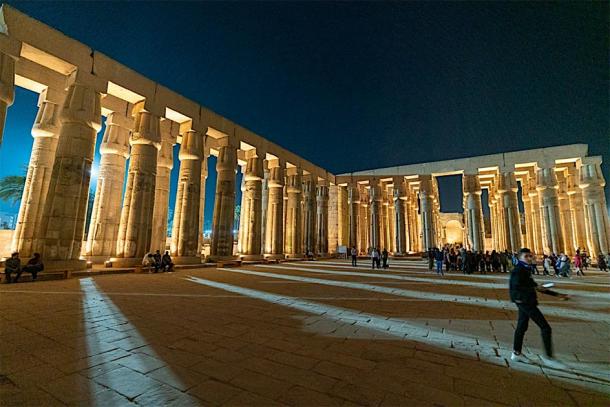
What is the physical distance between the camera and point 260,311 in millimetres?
5578

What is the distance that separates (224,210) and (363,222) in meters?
21.5

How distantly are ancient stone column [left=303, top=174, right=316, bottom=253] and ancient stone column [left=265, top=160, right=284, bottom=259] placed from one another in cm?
427

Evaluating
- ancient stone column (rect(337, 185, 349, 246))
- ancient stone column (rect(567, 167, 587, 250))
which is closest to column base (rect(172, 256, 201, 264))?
ancient stone column (rect(337, 185, 349, 246))

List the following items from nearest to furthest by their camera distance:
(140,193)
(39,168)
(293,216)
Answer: (39,168) < (140,193) < (293,216)

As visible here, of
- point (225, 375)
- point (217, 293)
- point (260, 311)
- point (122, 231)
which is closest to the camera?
point (225, 375)

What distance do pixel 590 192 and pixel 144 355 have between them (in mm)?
33498

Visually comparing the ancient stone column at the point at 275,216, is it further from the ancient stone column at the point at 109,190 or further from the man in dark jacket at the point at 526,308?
the man in dark jacket at the point at 526,308

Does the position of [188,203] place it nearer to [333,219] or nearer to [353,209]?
[333,219]

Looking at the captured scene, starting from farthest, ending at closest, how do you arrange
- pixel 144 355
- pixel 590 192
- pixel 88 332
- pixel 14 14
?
pixel 590 192, pixel 14 14, pixel 88 332, pixel 144 355

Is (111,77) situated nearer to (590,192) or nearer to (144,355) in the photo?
(144,355)

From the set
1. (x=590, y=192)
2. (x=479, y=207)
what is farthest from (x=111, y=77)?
(x=590, y=192)

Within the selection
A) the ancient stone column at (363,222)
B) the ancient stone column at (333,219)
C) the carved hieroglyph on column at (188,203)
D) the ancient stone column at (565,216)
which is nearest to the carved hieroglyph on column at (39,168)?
the carved hieroglyph on column at (188,203)

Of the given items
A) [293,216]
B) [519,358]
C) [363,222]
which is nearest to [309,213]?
[293,216]

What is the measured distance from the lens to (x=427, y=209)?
28.7 m
